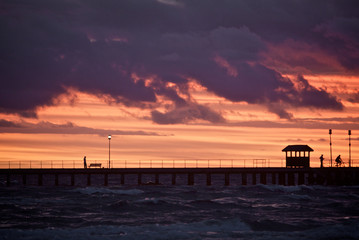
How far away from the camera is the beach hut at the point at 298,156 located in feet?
274

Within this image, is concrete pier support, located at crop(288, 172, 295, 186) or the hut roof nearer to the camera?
the hut roof

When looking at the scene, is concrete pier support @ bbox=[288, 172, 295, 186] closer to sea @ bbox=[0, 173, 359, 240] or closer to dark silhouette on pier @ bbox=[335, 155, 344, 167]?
dark silhouette on pier @ bbox=[335, 155, 344, 167]

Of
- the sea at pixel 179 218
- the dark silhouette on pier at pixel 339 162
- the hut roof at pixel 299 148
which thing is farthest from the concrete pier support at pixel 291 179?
the sea at pixel 179 218

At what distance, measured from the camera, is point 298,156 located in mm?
84188

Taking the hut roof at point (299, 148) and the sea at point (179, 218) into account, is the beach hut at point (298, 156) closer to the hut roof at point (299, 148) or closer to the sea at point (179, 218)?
the hut roof at point (299, 148)

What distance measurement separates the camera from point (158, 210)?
48.2m

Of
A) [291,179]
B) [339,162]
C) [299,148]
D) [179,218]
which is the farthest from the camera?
[339,162]

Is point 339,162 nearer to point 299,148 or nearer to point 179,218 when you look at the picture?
point 299,148

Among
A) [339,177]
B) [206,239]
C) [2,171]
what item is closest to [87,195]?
[2,171]

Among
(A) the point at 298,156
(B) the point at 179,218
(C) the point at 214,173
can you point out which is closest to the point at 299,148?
(A) the point at 298,156

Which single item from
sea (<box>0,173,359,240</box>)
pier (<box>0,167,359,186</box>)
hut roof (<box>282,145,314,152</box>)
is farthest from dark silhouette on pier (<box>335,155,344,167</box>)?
sea (<box>0,173,359,240</box>)

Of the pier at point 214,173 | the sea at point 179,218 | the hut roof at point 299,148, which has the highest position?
the hut roof at point 299,148

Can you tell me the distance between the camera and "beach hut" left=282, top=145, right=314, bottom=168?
83575 millimetres

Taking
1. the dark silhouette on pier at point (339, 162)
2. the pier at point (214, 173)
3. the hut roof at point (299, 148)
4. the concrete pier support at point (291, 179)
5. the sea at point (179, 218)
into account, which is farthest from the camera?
the dark silhouette on pier at point (339, 162)
